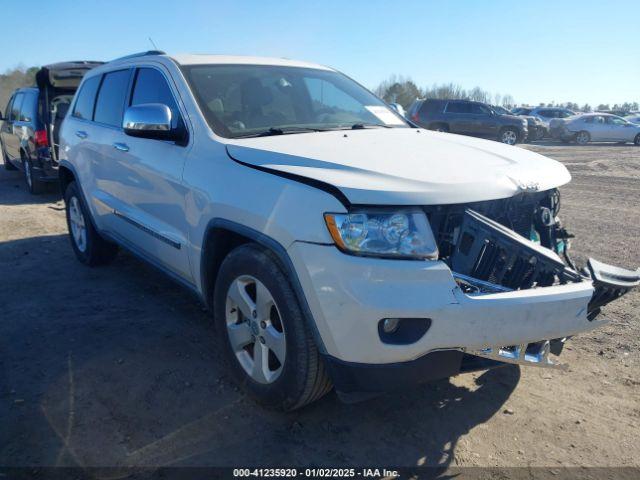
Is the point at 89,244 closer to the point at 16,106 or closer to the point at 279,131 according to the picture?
the point at 279,131

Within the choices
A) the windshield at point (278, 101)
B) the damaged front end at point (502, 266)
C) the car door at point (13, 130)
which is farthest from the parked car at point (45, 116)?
the damaged front end at point (502, 266)

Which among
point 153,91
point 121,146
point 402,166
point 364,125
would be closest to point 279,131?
point 364,125

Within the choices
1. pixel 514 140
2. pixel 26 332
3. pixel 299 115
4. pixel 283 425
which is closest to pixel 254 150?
pixel 299 115

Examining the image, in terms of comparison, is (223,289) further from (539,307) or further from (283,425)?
(539,307)

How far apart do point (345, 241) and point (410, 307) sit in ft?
1.27

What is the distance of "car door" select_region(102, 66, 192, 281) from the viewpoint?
3303 mm

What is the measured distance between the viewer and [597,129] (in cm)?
2442

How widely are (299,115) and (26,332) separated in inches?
101

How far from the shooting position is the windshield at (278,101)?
3.28m

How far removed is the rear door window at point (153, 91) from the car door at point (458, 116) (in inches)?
699

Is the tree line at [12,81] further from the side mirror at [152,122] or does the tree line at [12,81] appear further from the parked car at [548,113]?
the side mirror at [152,122]

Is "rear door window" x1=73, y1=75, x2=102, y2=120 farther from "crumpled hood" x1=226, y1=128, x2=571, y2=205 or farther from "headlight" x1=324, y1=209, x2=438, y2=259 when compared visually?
"headlight" x1=324, y1=209, x2=438, y2=259

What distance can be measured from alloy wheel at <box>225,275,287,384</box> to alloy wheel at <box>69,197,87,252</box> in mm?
3069

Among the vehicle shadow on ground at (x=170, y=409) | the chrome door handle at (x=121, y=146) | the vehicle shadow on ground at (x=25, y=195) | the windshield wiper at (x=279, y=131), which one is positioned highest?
the windshield wiper at (x=279, y=131)
